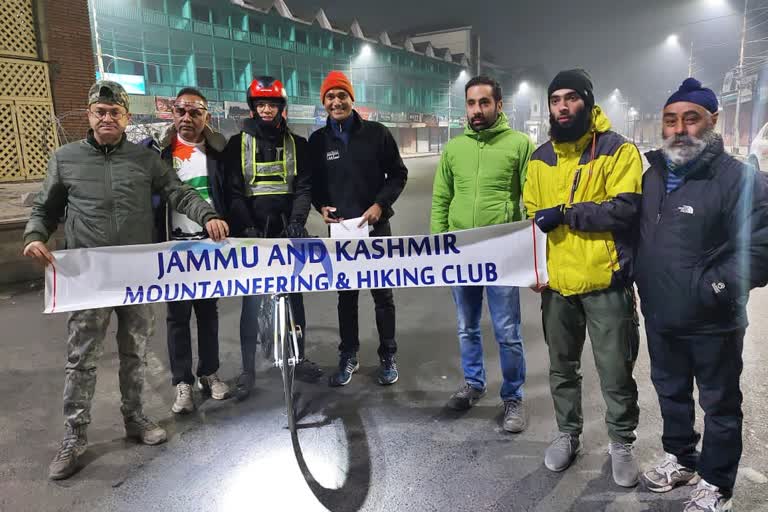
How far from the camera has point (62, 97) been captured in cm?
1185

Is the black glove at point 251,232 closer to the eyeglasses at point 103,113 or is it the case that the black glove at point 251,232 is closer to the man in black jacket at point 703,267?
the eyeglasses at point 103,113

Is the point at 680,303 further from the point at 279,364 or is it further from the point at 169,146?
the point at 169,146

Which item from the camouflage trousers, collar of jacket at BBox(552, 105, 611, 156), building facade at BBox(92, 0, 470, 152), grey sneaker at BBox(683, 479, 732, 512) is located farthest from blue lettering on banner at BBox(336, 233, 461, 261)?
building facade at BBox(92, 0, 470, 152)

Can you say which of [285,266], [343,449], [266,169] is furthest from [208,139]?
[343,449]

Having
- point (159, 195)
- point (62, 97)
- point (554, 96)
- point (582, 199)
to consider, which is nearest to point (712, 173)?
point (582, 199)

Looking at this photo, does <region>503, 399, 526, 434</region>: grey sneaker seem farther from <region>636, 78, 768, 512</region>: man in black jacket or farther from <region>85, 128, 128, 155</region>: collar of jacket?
<region>85, 128, 128, 155</region>: collar of jacket

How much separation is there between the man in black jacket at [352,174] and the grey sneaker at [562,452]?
144 cm

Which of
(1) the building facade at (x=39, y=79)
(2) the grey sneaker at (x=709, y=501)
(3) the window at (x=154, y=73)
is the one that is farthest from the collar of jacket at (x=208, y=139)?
(3) the window at (x=154, y=73)

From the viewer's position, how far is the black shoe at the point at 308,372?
414 centimetres

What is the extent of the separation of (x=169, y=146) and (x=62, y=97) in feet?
35.0

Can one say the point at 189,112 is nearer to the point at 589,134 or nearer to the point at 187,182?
the point at 187,182

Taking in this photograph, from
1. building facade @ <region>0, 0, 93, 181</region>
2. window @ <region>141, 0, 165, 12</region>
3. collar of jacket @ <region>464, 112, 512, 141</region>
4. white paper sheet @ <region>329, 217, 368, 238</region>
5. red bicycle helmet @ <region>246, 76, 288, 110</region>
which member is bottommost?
white paper sheet @ <region>329, 217, 368, 238</region>

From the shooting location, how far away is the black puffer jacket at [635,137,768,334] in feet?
7.06

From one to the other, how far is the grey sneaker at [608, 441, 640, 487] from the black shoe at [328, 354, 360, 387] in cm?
201
